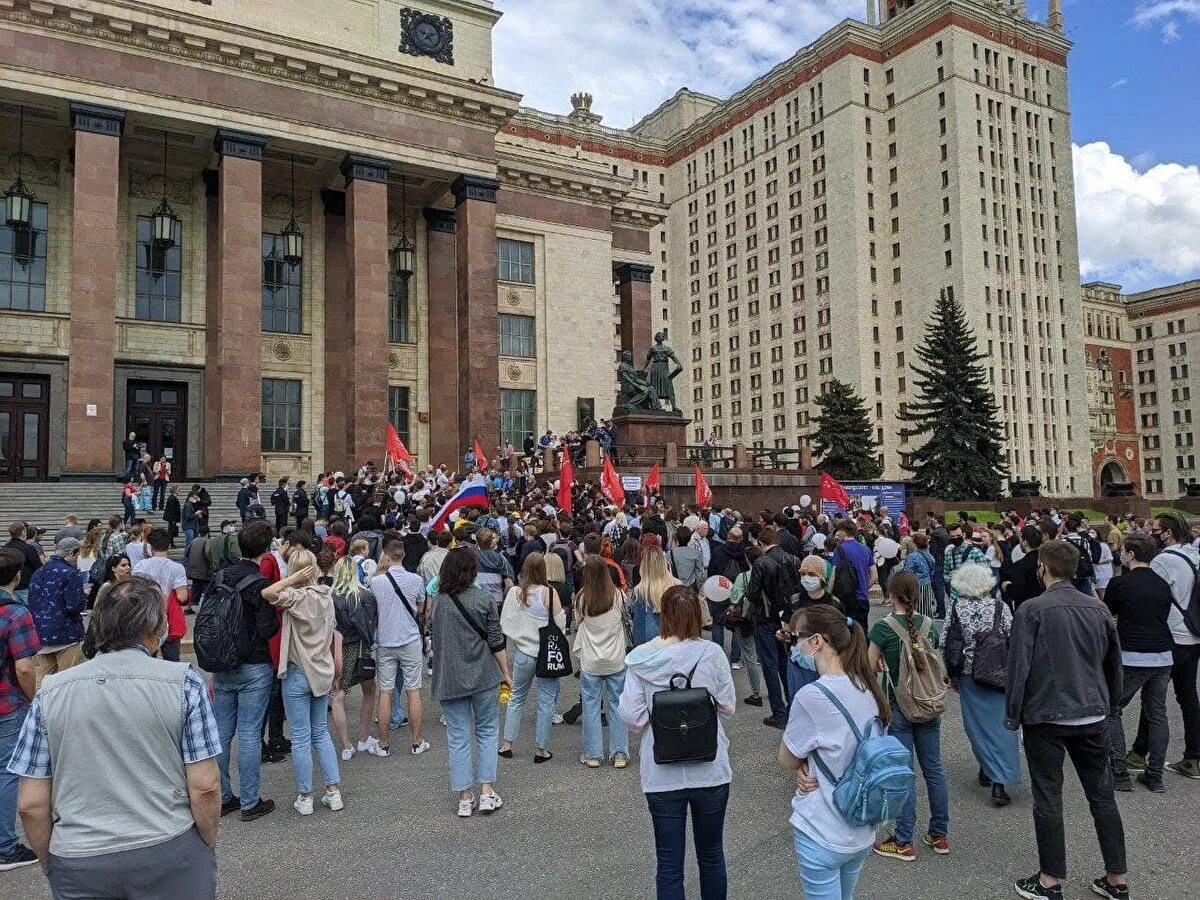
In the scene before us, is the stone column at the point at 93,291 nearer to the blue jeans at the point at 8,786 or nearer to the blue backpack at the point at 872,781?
the blue jeans at the point at 8,786

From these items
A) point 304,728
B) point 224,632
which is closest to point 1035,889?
point 304,728

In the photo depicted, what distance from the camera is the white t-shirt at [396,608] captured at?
746 centimetres

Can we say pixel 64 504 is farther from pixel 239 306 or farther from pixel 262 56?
pixel 262 56

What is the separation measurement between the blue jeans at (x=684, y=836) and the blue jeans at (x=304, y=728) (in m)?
3.21

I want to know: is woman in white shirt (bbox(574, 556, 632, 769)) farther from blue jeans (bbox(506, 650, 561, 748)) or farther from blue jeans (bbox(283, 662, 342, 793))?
blue jeans (bbox(283, 662, 342, 793))

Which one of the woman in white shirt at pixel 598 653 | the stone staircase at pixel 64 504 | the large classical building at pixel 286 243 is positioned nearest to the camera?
the woman in white shirt at pixel 598 653

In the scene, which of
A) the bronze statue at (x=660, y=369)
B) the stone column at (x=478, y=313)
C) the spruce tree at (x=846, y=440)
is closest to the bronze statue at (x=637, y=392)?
the bronze statue at (x=660, y=369)

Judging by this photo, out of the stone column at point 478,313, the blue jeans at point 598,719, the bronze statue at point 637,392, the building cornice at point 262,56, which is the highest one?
the building cornice at point 262,56

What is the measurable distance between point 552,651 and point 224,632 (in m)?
2.73

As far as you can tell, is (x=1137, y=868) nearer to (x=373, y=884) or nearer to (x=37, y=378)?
(x=373, y=884)

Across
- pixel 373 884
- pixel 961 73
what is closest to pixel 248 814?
pixel 373 884

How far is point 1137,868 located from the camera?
529cm

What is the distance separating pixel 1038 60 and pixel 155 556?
300 feet

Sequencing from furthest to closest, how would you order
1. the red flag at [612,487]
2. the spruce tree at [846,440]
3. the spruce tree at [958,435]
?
the spruce tree at [846,440], the spruce tree at [958,435], the red flag at [612,487]
